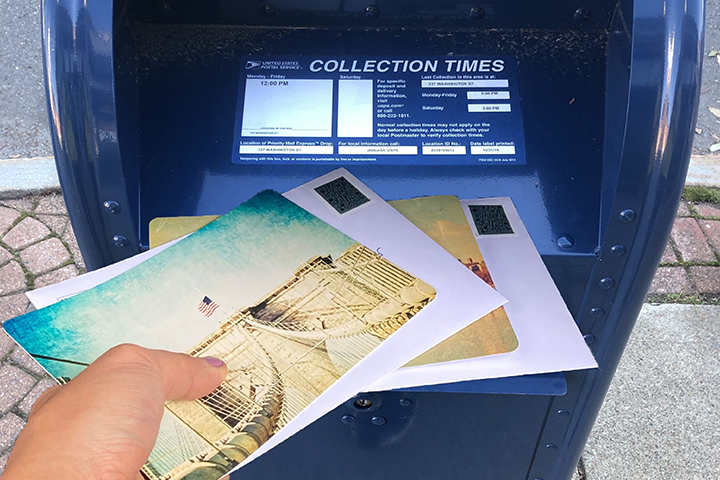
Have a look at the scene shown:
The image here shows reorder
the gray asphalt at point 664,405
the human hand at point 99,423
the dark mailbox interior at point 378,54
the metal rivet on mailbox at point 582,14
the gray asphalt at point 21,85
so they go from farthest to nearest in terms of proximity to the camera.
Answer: the gray asphalt at point 21,85 → the gray asphalt at point 664,405 → the metal rivet on mailbox at point 582,14 → the dark mailbox interior at point 378,54 → the human hand at point 99,423

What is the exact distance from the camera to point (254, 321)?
1079mm

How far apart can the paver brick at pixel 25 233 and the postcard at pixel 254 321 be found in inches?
77.3

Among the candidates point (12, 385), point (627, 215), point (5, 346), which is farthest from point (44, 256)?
point (627, 215)

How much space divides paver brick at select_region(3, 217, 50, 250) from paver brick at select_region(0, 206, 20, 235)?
32 millimetres

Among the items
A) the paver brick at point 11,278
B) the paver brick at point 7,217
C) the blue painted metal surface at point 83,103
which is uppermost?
the blue painted metal surface at point 83,103

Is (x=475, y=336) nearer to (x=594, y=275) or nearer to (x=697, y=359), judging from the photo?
(x=594, y=275)

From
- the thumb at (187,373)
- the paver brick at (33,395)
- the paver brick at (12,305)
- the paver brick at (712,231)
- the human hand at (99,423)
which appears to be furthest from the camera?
the paver brick at (712,231)

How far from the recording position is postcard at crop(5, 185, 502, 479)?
1019mm

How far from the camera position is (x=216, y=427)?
1.03 metres

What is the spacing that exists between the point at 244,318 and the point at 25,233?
214 cm

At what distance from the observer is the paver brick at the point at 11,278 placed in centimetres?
265

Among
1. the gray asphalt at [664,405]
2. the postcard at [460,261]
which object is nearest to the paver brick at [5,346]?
the postcard at [460,261]

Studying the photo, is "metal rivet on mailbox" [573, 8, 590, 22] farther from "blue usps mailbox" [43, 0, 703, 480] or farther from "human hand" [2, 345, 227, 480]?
"human hand" [2, 345, 227, 480]

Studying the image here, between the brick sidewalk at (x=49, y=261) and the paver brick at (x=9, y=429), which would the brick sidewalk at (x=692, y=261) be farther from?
the paver brick at (x=9, y=429)
